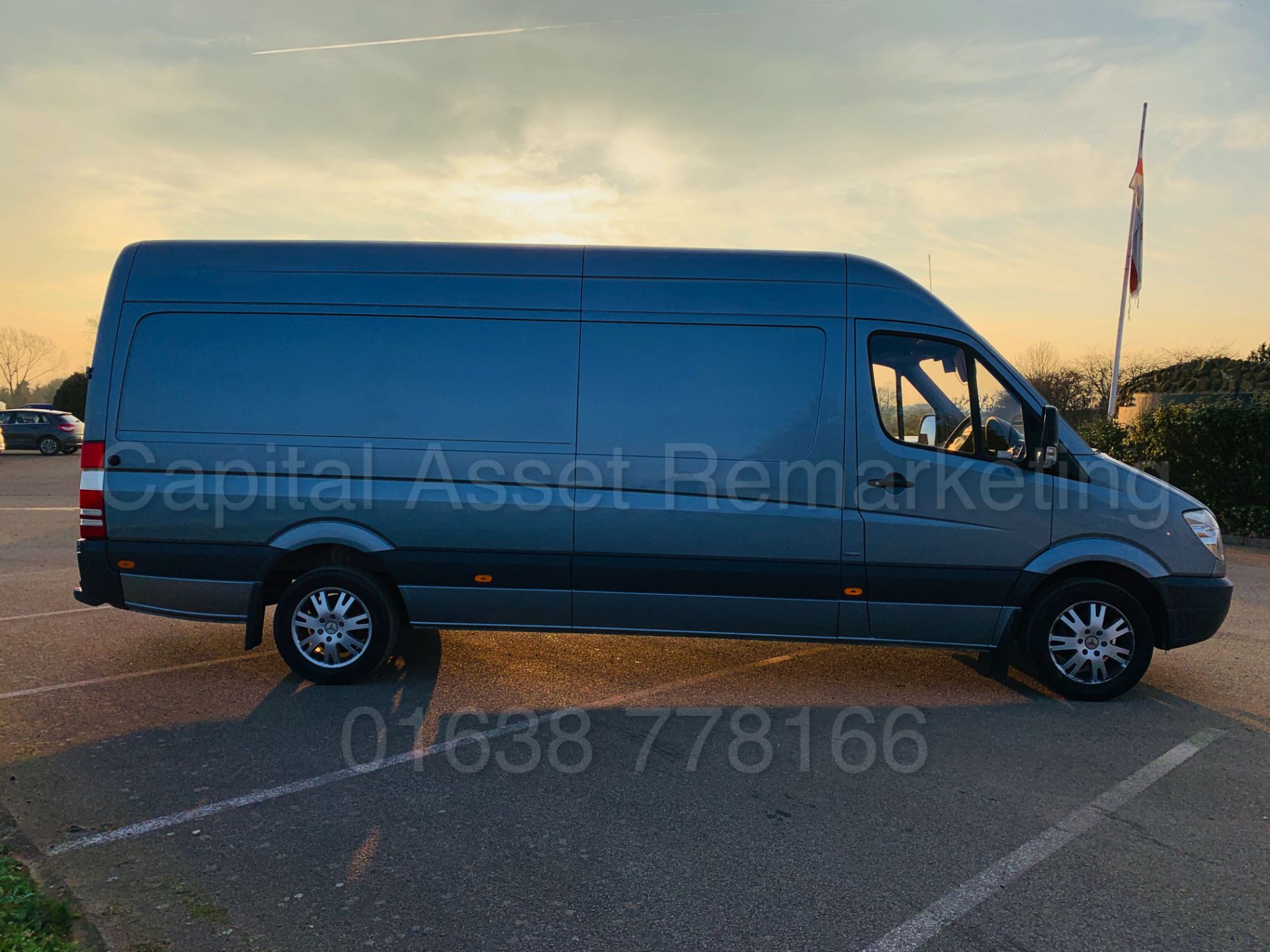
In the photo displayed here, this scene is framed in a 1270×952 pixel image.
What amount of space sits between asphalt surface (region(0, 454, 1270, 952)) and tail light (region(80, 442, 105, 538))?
0.94 metres

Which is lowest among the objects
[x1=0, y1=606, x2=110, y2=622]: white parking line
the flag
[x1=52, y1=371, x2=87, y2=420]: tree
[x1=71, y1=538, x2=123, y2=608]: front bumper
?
[x1=0, y1=606, x2=110, y2=622]: white parking line

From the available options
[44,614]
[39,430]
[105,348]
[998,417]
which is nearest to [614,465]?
[998,417]

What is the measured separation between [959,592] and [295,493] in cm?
405

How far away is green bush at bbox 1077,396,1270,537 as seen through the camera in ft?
42.6

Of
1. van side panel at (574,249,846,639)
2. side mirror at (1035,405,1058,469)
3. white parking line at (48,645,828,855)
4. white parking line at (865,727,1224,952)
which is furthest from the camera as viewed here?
van side panel at (574,249,846,639)

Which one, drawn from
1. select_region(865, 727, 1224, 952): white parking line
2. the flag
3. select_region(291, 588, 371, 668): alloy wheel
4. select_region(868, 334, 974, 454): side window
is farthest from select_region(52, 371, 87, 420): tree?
select_region(865, 727, 1224, 952): white parking line

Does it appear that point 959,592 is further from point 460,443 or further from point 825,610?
point 460,443

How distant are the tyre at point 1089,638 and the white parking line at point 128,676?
5052mm

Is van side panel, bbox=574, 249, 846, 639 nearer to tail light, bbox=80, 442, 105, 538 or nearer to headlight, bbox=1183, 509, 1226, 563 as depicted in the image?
headlight, bbox=1183, 509, 1226, 563

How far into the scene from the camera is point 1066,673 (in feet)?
19.1

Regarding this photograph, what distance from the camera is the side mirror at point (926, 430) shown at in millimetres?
5781

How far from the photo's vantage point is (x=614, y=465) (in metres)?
5.75

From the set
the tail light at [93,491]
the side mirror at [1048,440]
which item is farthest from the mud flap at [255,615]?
the side mirror at [1048,440]

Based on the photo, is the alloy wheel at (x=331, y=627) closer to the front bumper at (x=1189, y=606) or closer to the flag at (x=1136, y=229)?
the front bumper at (x=1189, y=606)
